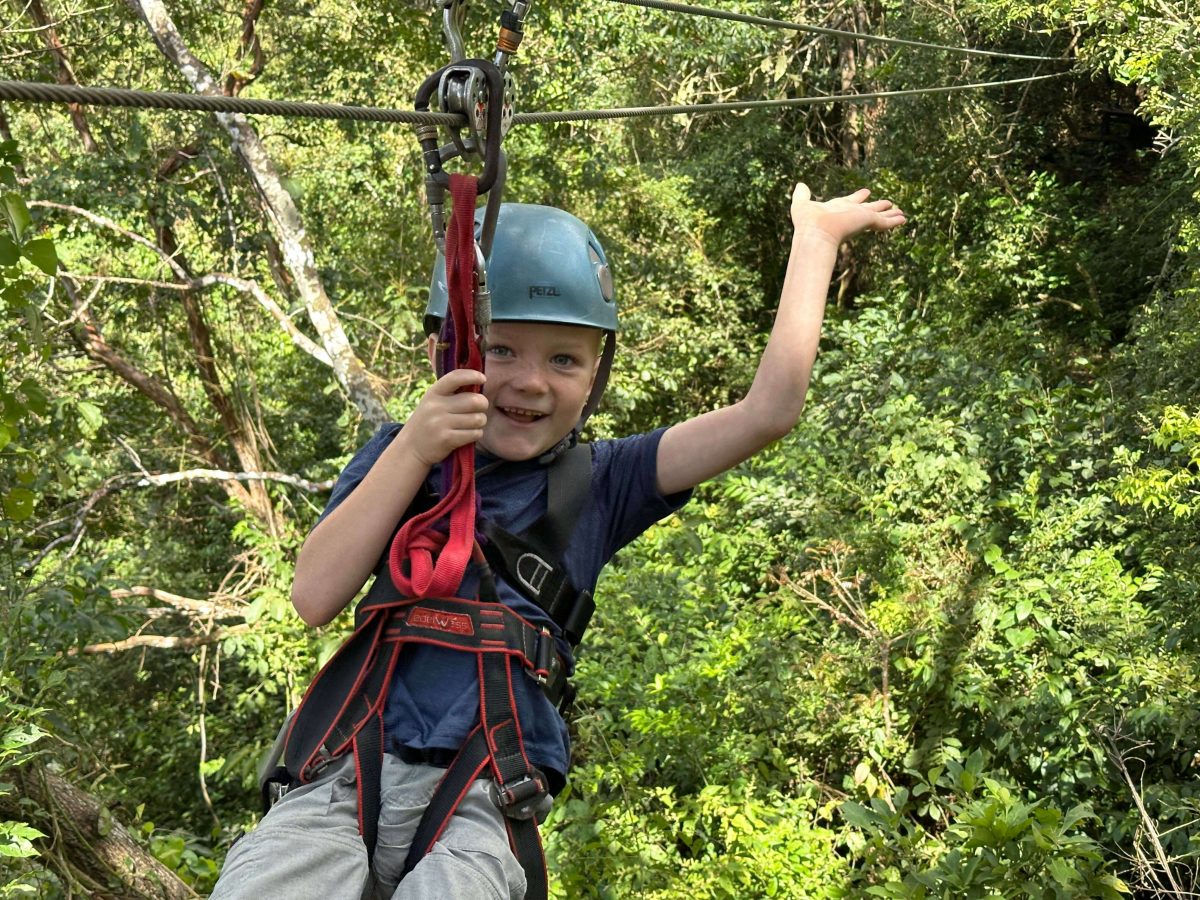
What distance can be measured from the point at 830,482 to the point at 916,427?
18.4 inches

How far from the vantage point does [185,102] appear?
1.30 metres

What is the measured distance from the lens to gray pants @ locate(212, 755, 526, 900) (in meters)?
1.52

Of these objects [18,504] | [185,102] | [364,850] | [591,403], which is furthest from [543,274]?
[18,504]

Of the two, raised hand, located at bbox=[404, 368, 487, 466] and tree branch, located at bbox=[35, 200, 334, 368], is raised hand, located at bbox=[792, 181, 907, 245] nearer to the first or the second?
raised hand, located at bbox=[404, 368, 487, 466]

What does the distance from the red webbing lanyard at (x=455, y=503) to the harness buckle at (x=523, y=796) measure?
26cm

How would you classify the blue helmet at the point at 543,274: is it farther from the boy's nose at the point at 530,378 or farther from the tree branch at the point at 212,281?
the tree branch at the point at 212,281

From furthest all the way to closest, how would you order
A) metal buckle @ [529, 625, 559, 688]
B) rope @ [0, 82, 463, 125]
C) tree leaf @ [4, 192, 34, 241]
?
tree leaf @ [4, 192, 34, 241] < metal buckle @ [529, 625, 559, 688] < rope @ [0, 82, 463, 125]

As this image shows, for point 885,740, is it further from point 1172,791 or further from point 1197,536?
point 1197,536

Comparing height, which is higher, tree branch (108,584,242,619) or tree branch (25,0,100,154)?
tree branch (25,0,100,154)

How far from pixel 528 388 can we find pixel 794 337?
1.27ft

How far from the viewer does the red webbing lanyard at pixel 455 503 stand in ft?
5.11

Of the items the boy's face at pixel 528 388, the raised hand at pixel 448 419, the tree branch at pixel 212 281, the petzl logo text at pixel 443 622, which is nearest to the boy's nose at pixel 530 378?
the boy's face at pixel 528 388

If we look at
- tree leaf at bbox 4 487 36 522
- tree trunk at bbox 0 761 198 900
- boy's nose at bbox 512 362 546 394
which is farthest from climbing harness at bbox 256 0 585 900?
tree trunk at bbox 0 761 198 900

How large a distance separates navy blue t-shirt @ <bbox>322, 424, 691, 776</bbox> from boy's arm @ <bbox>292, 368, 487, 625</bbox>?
83mm
